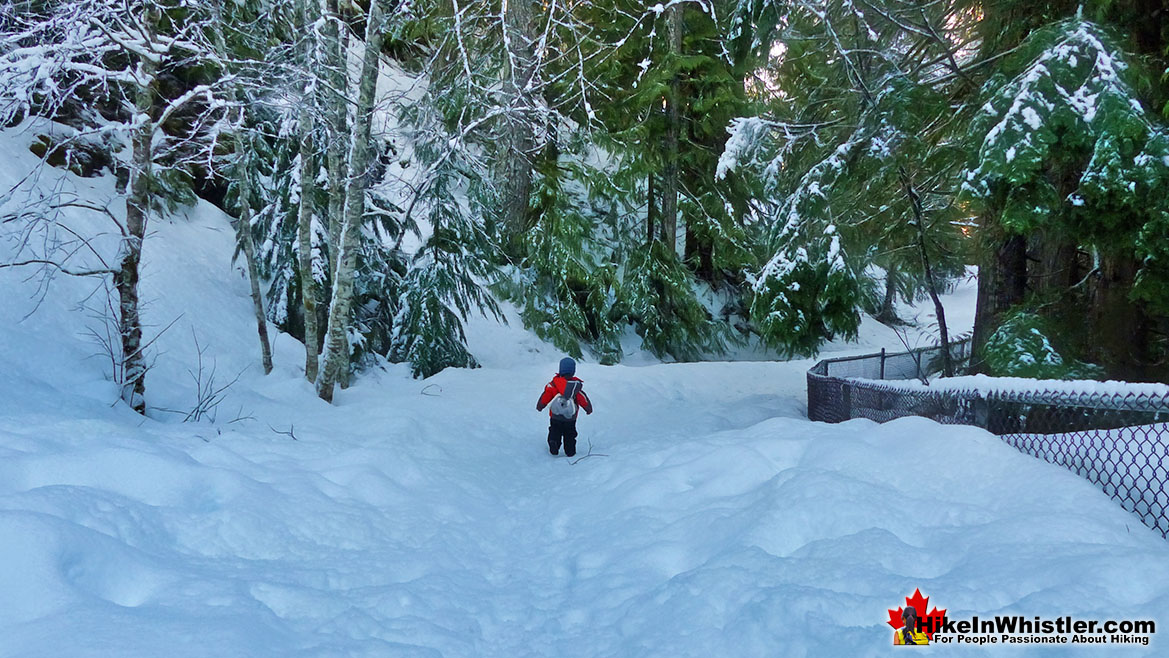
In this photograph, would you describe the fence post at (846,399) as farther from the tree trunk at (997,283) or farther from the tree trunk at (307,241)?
the tree trunk at (307,241)

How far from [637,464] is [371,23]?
641 cm

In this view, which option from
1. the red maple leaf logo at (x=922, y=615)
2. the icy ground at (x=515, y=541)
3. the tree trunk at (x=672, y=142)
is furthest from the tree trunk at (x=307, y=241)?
the tree trunk at (x=672, y=142)

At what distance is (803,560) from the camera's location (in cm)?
372

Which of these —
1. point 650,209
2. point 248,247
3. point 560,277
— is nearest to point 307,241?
point 248,247

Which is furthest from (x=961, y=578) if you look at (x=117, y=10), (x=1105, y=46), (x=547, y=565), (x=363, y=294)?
(x=363, y=294)

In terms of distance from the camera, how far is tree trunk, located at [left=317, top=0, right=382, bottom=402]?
27.7 feet

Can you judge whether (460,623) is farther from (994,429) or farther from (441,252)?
(441,252)

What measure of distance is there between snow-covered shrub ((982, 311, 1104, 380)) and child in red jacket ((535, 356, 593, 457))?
461cm

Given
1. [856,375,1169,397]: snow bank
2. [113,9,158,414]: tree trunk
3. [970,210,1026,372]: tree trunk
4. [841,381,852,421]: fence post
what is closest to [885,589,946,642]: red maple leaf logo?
[856,375,1169,397]: snow bank

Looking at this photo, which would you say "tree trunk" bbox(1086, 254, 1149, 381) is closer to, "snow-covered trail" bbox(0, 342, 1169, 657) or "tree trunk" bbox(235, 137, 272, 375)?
"snow-covered trail" bbox(0, 342, 1169, 657)

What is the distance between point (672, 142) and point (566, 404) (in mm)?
11387

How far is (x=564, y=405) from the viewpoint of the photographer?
781 cm

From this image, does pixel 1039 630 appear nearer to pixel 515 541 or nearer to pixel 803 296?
pixel 515 541

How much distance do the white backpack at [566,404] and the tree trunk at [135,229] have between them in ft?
14.5
